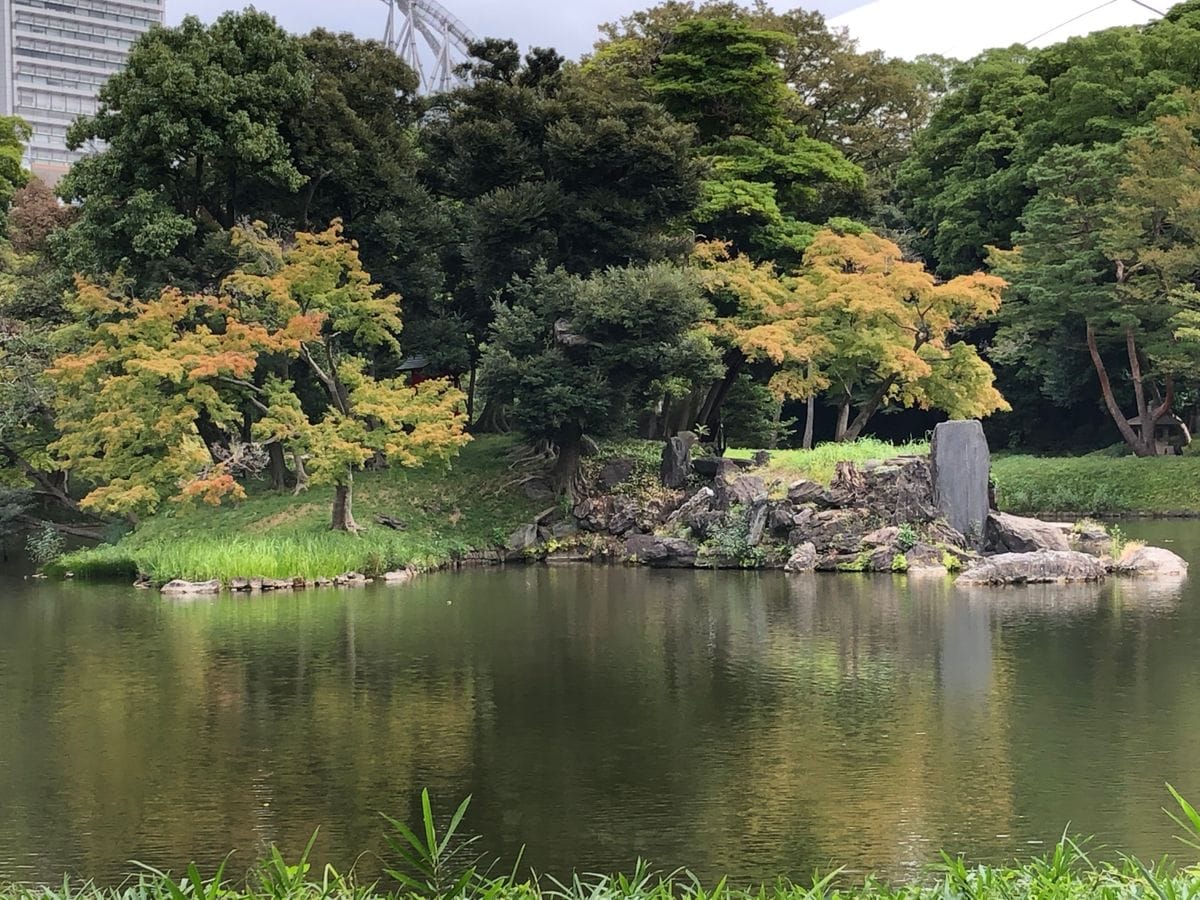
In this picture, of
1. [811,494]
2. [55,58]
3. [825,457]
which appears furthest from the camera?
[55,58]

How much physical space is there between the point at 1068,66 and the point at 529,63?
573 inches

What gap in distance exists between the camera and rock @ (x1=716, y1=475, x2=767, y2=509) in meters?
17.6

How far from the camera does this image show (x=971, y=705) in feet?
27.2

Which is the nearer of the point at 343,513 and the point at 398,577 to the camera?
the point at 398,577

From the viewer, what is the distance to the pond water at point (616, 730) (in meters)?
5.80

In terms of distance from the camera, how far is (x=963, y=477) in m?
16.7

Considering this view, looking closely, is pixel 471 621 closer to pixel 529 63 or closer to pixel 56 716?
pixel 56 716

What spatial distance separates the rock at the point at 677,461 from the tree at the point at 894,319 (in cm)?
297

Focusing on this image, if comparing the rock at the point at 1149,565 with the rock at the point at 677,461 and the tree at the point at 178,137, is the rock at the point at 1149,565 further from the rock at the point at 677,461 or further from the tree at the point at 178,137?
the tree at the point at 178,137

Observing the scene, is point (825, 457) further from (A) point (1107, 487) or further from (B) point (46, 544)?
(B) point (46, 544)

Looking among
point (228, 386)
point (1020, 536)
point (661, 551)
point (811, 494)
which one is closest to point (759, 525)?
point (811, 494)

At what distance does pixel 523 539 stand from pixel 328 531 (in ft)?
10.2

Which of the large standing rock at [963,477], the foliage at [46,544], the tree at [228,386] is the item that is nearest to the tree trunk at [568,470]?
the tree at [228,386]

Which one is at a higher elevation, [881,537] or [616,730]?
[881,537]
